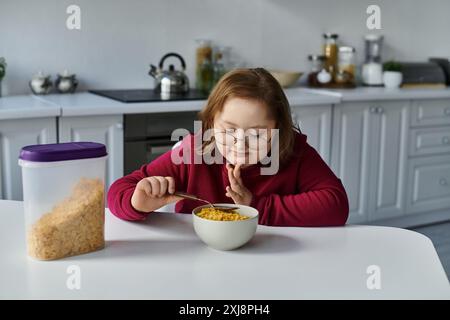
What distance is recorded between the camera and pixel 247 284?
930 millimetres

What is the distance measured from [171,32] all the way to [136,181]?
2.00 meters

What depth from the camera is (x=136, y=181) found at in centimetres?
138

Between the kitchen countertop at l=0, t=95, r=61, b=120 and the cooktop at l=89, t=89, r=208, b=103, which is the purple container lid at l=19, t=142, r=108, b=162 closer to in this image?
the kitchen countertop at l=0, t=95, r=61, b=120

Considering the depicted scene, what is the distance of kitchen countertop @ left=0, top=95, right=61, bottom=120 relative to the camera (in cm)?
239

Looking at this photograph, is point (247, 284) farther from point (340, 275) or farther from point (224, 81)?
point (224, 81)

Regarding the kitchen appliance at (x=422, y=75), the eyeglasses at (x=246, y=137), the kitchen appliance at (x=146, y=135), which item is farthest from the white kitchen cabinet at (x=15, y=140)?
the kitchen appliance at (x=422, y=75)

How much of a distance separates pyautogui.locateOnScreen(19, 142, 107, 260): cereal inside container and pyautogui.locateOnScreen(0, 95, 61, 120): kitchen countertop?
4.83 feet

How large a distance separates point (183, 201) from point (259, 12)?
2.23m

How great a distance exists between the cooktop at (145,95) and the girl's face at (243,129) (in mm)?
1418

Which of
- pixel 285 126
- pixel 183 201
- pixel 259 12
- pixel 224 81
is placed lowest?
pixel 183 201

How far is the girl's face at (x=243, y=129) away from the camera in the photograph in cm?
128

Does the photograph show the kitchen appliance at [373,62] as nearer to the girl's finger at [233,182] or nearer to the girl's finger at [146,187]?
the girl's finger at [233,182]

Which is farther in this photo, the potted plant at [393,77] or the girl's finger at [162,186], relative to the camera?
the potted plant at [393,77]
